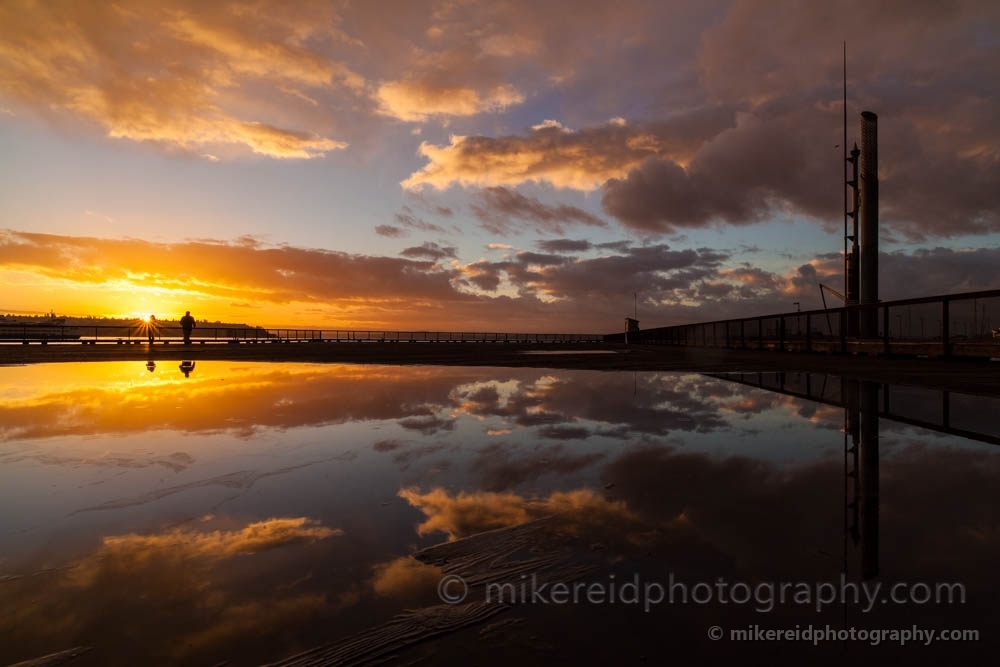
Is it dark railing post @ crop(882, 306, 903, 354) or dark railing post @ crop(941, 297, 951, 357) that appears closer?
dark railing post @ crop(941, 297, 951, 357)

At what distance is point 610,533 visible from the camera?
2.70 m

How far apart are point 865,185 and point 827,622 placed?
48.1 metres

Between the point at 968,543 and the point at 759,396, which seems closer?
the point at 968,543

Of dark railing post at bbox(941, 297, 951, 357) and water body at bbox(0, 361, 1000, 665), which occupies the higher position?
dark railing post at bbox(941, 297, 951, 357)

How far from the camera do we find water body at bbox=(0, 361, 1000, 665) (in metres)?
1.79

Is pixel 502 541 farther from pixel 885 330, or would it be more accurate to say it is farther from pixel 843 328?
pixel 843 328

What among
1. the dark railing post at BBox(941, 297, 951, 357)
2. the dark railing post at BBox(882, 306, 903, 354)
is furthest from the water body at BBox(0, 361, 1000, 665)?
the dark railing post at BBox(882, 306, 903, 354)

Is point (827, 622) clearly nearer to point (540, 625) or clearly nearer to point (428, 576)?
point (540, 625)

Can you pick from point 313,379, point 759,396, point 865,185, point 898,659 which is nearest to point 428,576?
point 898,659

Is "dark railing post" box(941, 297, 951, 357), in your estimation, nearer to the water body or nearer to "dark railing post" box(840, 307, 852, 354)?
"dark railing post" box(840, 307, 852, 354)

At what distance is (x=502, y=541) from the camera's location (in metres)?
2.66

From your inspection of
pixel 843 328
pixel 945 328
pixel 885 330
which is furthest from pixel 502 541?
pixel 843 328

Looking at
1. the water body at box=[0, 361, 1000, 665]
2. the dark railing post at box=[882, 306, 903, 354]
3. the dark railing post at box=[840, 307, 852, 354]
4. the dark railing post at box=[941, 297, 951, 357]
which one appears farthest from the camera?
the dark railing post at box=[840, 307, 852, 354]

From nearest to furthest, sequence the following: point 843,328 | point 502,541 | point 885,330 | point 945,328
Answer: point 502,541 < point 945,328 < point 885,330 < point 843,328
